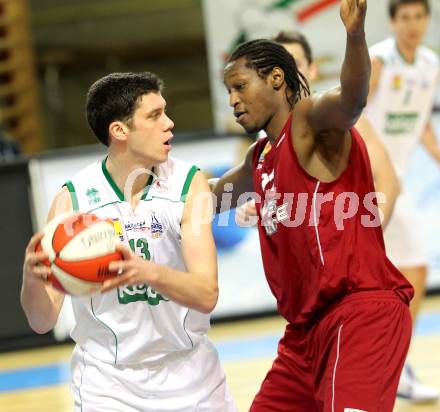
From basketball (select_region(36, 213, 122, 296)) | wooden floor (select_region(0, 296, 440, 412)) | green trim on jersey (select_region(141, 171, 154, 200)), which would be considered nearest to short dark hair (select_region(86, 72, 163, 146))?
green trim on jersey (select_region(141, 171, 154, 200))

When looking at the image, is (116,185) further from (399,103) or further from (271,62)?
(399,103)

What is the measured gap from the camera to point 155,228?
3.68m

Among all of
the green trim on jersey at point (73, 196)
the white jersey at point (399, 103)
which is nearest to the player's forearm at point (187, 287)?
the green trim on jersey at point (73, 196)

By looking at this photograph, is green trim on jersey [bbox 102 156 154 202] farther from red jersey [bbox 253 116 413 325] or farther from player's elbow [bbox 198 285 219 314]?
player's elbow [bbox 198 285 219 314]

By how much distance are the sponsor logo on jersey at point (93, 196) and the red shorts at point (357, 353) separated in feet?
3.00

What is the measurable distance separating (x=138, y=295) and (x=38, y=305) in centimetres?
37

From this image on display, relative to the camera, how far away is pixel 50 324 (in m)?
3.70

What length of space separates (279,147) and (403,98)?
121 inches

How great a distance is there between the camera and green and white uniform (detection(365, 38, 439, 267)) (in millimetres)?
6090

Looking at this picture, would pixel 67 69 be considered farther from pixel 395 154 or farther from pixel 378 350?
pixel 378 350

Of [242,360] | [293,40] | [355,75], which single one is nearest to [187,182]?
[355,75]

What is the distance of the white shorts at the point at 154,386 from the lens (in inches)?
144

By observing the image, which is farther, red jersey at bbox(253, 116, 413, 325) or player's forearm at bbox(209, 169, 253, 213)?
player's forearm at bbox(209, 169, 253, 213)

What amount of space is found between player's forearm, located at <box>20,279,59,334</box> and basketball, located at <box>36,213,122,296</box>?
0.20 m
